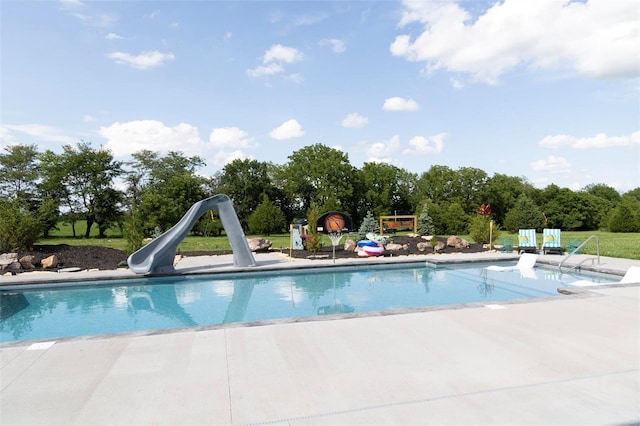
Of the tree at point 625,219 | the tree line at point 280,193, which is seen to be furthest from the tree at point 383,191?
the tree at point 625,219

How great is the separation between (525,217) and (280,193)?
2156 centimetres

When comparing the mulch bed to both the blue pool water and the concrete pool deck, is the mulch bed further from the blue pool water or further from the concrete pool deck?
the concrete pool deck

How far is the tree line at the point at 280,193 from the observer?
29.2m

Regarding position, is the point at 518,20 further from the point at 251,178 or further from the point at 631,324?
the point at 251,178

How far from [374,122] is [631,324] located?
22109 mm

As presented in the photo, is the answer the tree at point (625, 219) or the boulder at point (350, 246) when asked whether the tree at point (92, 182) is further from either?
the tree at point (625, 219)

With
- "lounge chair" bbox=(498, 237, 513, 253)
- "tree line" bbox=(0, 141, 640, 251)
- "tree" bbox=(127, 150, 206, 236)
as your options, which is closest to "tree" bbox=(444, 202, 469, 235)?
"tree line" bbox=(0, 141, 640, 251)

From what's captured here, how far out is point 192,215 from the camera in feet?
41.8

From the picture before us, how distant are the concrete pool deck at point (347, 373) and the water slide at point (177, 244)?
6.68 m

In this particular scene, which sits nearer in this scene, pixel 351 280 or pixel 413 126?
pixel 351 280

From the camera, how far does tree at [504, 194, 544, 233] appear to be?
29.7m

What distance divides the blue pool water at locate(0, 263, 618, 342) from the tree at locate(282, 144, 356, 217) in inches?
853

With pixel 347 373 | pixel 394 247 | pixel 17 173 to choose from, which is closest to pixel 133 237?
pixel 394 247

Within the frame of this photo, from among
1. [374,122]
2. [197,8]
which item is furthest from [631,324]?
[374,122]
